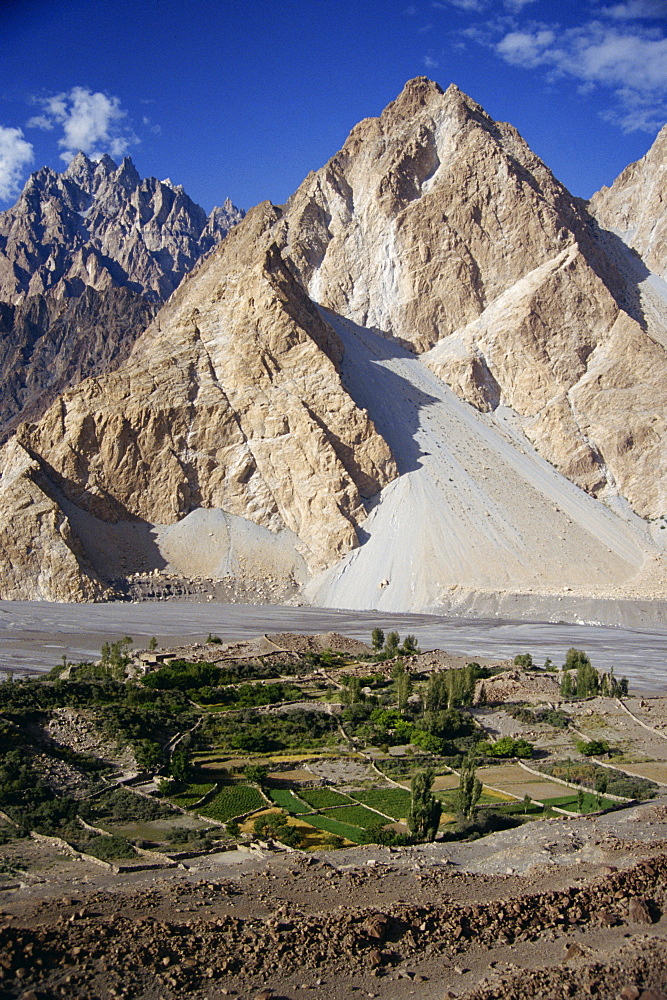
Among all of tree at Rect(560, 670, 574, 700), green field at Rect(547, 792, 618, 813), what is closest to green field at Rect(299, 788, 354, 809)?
green field at Rect(547, 792, 618, 813)

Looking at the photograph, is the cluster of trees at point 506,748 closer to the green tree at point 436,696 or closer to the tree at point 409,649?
the green tree at point 436,696

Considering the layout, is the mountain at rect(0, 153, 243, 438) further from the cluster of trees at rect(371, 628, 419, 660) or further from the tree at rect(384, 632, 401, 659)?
the tree at rect(384, 632, 401, 659)

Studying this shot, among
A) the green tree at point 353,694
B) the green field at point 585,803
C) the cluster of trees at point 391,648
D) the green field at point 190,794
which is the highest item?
the cluster of trees at point 391,648

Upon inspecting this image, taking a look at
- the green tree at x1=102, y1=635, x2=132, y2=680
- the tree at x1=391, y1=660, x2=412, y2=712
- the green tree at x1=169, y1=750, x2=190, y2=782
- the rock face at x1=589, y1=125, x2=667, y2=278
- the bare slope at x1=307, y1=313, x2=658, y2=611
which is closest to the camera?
the green tree at x1=169, y1=750, x2=190, y2=782

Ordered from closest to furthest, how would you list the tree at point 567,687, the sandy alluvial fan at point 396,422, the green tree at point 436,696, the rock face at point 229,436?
the green tree at point 436,696 → the tree at point 567,687 → the sandy alluvial fan at point 396,422 → the rock face at point 229,436

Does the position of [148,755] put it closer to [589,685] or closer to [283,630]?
[589,685]

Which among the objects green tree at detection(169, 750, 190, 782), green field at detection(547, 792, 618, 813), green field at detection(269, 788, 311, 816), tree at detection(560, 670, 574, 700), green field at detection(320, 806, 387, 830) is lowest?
green field at detection(320, 806, 387, 830)

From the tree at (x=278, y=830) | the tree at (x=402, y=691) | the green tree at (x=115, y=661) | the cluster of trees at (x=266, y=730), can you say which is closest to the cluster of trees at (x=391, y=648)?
the tree at (x=402, y=691)

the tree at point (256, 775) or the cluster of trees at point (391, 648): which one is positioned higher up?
the cluster of trees at point (391, 648)
